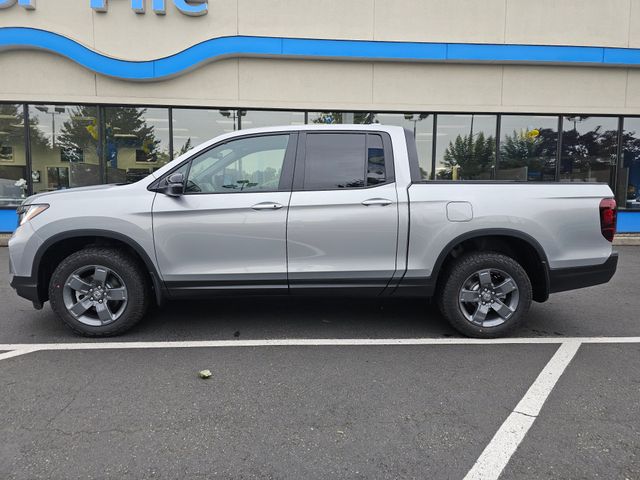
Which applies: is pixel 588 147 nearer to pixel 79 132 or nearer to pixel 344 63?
pixel 344 63

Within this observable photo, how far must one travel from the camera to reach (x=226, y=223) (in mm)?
3768

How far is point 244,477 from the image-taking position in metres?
2.13

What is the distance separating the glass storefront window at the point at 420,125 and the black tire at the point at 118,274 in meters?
7.75

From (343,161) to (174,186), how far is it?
4.96 ft

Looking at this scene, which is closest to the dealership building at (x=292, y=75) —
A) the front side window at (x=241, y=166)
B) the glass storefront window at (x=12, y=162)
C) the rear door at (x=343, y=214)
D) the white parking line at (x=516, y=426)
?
the glass storefront window at (x=12, y=162)

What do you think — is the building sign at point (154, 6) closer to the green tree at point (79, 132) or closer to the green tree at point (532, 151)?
the green tree at point (79, 132)

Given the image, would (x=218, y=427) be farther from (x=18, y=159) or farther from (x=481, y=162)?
(x=18, y=159)

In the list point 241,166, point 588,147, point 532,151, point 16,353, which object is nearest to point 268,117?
point 532,151

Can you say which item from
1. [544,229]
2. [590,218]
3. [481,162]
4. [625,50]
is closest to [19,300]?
[544,229]

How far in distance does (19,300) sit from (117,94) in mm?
6160

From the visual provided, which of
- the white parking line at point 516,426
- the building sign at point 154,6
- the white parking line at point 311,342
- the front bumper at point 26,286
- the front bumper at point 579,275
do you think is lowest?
the white parking line at point 516,426

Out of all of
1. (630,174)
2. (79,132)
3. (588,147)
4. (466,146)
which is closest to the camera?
(79,132)

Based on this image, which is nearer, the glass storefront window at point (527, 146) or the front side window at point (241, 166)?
the front side window at point (241, 166)

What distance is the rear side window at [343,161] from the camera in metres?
3.89
